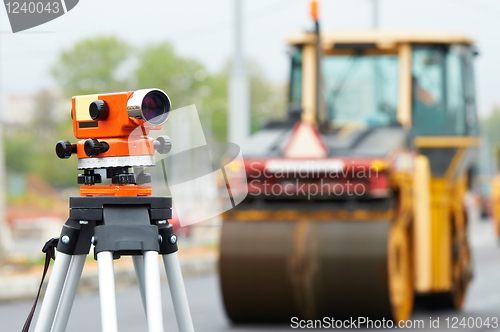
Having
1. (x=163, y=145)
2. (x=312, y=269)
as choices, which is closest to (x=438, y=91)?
(x=312, y=269)

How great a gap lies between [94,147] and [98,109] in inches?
5.2

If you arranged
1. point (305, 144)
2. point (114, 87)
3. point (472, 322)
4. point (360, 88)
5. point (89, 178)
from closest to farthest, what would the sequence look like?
point (89, 178) < point (305, 144) < point (472, 322) < point (360, 88) < point (114, 87)

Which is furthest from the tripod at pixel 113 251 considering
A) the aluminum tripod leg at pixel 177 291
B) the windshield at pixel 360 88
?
the windshield at pixel 360 88

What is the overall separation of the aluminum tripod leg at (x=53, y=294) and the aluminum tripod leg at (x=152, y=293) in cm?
35

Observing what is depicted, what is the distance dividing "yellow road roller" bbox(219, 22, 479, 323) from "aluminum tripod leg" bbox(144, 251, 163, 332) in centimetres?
473

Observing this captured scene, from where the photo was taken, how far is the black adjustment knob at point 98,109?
303cm

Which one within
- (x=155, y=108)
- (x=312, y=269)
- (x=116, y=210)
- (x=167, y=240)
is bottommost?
(x=312, y=269)

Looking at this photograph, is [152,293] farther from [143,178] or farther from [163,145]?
[163,145]

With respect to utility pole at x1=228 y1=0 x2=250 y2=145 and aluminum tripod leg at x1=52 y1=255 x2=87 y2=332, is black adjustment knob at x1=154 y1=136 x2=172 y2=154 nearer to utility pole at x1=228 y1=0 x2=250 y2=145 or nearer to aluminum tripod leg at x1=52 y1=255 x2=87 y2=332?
aluminum tripod leg at x1=52 y1=255 x2=87 y2=332

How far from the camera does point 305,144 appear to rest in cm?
809

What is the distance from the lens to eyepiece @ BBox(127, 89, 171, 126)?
2982 millimetres

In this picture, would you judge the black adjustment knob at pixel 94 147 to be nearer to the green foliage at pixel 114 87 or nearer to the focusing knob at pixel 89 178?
the focusing knob at pixel 89 178

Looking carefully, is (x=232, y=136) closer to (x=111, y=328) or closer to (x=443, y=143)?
(x=443, y=143)

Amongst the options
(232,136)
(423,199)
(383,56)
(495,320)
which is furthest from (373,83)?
(232,136)
